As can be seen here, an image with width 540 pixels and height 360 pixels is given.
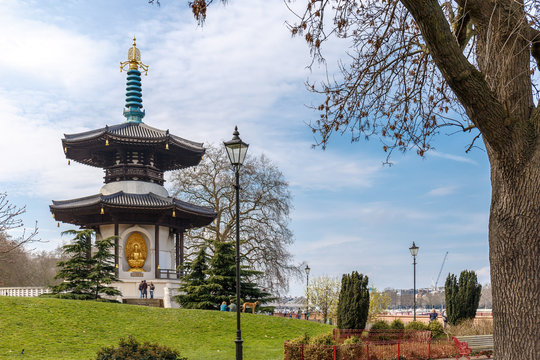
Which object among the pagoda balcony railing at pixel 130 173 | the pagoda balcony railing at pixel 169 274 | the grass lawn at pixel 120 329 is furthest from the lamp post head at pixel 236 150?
the pagoda balcony railing at pixel 130 173

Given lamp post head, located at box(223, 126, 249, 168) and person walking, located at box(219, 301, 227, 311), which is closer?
lamp post head, located at box(223, 126, 249, 168)

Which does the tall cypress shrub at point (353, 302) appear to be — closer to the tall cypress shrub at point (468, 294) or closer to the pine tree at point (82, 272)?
the tall cypress shrub at point (468, 294)

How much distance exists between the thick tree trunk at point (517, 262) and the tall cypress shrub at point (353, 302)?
13.0m

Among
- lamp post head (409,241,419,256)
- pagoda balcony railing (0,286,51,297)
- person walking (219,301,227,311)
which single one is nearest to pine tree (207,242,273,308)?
person walking (219,301,227,311)

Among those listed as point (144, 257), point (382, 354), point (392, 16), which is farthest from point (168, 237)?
point (392, 16)

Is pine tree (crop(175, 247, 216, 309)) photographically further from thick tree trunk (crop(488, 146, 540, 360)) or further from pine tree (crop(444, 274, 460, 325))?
thick tree trunk (crop(488, 146, 540, 360))

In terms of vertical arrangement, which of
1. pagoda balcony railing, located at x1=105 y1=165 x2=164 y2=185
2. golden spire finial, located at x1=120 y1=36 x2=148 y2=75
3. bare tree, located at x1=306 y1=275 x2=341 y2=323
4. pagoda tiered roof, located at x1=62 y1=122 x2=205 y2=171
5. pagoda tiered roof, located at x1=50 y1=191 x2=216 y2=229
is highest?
golden spire finial, located at x1=120 y1=36 x2=148 y2=75

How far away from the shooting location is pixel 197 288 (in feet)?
98.1

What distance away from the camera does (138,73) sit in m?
42.8

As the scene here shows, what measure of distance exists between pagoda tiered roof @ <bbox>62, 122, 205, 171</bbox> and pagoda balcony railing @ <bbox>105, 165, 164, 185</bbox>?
0.76 m

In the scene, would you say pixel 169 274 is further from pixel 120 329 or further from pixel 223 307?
pixel 120 329

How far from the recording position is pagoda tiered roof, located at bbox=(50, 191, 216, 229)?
34.6 meters

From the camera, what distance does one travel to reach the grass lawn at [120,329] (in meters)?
18.1

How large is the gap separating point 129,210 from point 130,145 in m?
4.59
